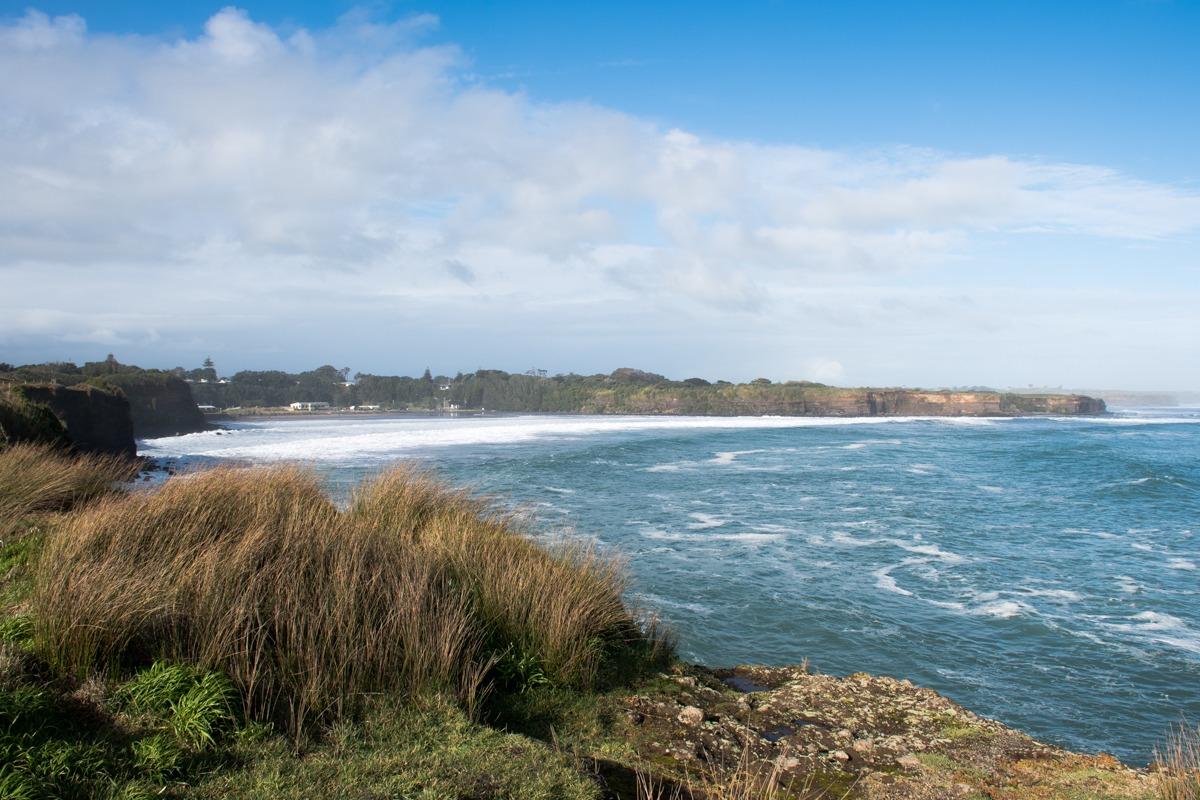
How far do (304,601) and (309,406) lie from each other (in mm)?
97540

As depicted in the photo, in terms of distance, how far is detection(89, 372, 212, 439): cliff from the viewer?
51062 millimetres

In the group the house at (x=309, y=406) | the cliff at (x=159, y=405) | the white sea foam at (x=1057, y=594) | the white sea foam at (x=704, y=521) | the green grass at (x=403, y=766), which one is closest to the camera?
the green grass at (x=403, y=766)

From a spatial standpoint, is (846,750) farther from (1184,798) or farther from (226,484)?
(226,484)

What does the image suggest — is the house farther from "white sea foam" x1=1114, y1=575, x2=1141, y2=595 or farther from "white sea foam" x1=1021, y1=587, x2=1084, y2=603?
"white sea foam" x1=1114, y1=575, x2=1141, y2=595

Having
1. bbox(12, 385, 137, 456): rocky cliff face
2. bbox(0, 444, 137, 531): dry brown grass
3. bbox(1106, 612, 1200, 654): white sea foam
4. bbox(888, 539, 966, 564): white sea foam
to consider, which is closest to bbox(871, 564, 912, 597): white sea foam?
bbox(888, 539, 966, 564): white sea foam

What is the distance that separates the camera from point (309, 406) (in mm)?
95250

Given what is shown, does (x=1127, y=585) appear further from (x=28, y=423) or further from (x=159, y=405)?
(x=159, y=405)

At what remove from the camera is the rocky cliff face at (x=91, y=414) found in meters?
25.9

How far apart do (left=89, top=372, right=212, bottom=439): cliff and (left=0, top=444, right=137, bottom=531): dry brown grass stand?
4439 cm

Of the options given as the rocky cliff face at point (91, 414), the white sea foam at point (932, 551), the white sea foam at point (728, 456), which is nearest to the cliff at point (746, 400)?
the white sea foam at point (728, 456)

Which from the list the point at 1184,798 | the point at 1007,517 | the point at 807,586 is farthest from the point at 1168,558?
the point at 1184,798

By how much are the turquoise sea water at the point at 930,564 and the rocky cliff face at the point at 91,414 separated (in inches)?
128

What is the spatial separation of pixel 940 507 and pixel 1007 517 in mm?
1830

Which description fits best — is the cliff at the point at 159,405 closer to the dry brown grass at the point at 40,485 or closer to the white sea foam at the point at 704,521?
the dry brown grass at the point at 40,485
